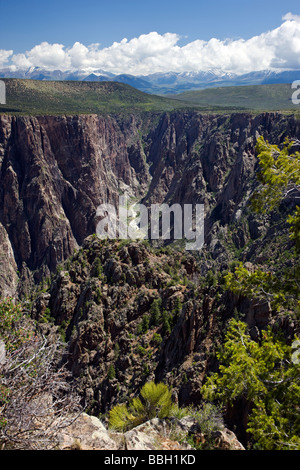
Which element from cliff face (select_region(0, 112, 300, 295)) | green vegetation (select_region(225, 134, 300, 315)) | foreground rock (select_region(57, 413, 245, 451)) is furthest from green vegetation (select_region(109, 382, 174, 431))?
cliff face (select_region(0, 112, 300, 295))

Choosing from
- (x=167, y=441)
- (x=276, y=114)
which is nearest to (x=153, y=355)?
(x=167, y=441)

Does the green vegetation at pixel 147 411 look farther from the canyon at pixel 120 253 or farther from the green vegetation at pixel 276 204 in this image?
the green vegetation at pixel 276 204

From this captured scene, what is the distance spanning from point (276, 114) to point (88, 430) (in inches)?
5338

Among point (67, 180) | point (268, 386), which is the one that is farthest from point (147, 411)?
point (67, 180)

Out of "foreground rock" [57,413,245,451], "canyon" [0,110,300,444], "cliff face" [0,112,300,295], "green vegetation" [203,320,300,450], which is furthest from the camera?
"cliff face" [0,112,300,295]

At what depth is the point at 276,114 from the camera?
5034 inches

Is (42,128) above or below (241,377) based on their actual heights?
above

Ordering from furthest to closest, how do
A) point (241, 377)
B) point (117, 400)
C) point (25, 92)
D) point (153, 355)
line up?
point (25, 92)
point (153, 355)
point (117, 400)
point (241, 377)

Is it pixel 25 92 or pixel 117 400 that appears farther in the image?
pixel 25 92

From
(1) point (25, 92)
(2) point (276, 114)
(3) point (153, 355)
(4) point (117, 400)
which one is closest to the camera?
(4) point (117, 400)

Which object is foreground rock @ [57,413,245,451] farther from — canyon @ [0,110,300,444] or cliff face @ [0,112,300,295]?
cliff face @ [0,112,300,295]

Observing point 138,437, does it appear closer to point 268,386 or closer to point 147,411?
point 268,386
